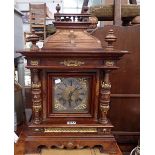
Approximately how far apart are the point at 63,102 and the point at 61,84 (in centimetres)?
7

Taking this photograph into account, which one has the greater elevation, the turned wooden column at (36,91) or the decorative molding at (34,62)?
the decorative molding at (34,62)

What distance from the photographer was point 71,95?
92 cm

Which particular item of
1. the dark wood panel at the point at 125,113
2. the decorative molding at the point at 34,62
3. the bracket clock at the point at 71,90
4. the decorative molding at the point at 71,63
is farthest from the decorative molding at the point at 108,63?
the dark wood panel at the point at 125,113

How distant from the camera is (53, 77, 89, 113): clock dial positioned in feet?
3.01

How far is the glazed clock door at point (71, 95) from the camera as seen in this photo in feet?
2.99

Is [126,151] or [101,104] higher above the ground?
[101,104]

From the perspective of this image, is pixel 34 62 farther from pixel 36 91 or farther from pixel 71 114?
pixel 71 114

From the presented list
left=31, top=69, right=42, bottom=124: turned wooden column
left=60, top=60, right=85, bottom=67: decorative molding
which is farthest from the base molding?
left=60, top=60, right=85, bottom=67: decorative molding

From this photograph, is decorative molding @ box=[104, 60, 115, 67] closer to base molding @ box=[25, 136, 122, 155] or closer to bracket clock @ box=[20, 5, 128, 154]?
bracket clock @ box=[20, 5, 128, 154]

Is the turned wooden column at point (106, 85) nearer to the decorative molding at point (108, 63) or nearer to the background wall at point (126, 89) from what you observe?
the decorative molding at point (108, 63)

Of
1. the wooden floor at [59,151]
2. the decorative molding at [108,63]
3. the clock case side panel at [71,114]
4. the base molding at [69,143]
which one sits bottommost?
the wooden floor at [59,151]
